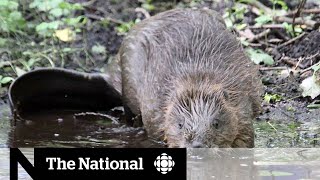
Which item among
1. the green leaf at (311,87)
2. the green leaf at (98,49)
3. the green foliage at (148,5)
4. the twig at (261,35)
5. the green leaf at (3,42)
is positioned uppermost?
the green foliage at (148,5)

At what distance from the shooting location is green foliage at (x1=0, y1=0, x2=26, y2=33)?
7.71 m

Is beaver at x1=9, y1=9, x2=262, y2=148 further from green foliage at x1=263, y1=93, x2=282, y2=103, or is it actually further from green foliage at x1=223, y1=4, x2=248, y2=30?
green foliage at x1=223, y1=4, x2=248, y2=30

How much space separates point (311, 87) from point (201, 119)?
178 centimetres

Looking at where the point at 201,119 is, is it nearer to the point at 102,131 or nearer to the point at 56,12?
the point at 102,131

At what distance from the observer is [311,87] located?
6605 millimetres

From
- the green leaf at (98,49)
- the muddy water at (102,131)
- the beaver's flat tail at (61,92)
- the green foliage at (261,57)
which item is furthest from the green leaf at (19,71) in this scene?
the green foliage at (261,57)

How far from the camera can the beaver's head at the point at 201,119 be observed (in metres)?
5.01

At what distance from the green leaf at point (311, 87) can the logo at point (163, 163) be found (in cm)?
243

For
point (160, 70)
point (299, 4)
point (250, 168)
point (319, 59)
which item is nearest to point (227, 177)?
point (250, 168)

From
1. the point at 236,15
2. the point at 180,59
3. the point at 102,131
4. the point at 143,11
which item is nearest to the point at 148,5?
the point at 143,11

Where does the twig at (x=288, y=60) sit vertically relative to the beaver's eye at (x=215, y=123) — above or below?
above

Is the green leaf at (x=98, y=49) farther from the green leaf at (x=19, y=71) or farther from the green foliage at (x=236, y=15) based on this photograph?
the green foliage at (x=236, y=15)

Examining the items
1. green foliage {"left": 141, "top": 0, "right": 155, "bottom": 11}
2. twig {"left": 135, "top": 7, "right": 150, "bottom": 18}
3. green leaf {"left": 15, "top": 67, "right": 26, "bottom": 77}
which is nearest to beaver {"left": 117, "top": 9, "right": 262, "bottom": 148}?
green leaf {"left": 15, "top": 67, "right": 26, "bottom": 77}

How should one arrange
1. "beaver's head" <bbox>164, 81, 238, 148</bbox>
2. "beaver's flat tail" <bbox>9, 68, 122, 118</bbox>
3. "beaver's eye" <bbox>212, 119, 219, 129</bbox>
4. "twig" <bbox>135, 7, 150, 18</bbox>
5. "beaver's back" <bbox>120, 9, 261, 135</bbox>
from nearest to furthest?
"beaver's head" <bbox>164, 81, 238, 148</bbox> → "beaver's eye" <bbox>212, 119, 219, 129</bbox> → "beaver's back" <bbox>120, 9, 261, 135</bbox> → "beaver's flat tail" <bbox>9, 68, 122, 118</bbox> → "twig" <bbox>135, 7, 150, 18</bbox>
